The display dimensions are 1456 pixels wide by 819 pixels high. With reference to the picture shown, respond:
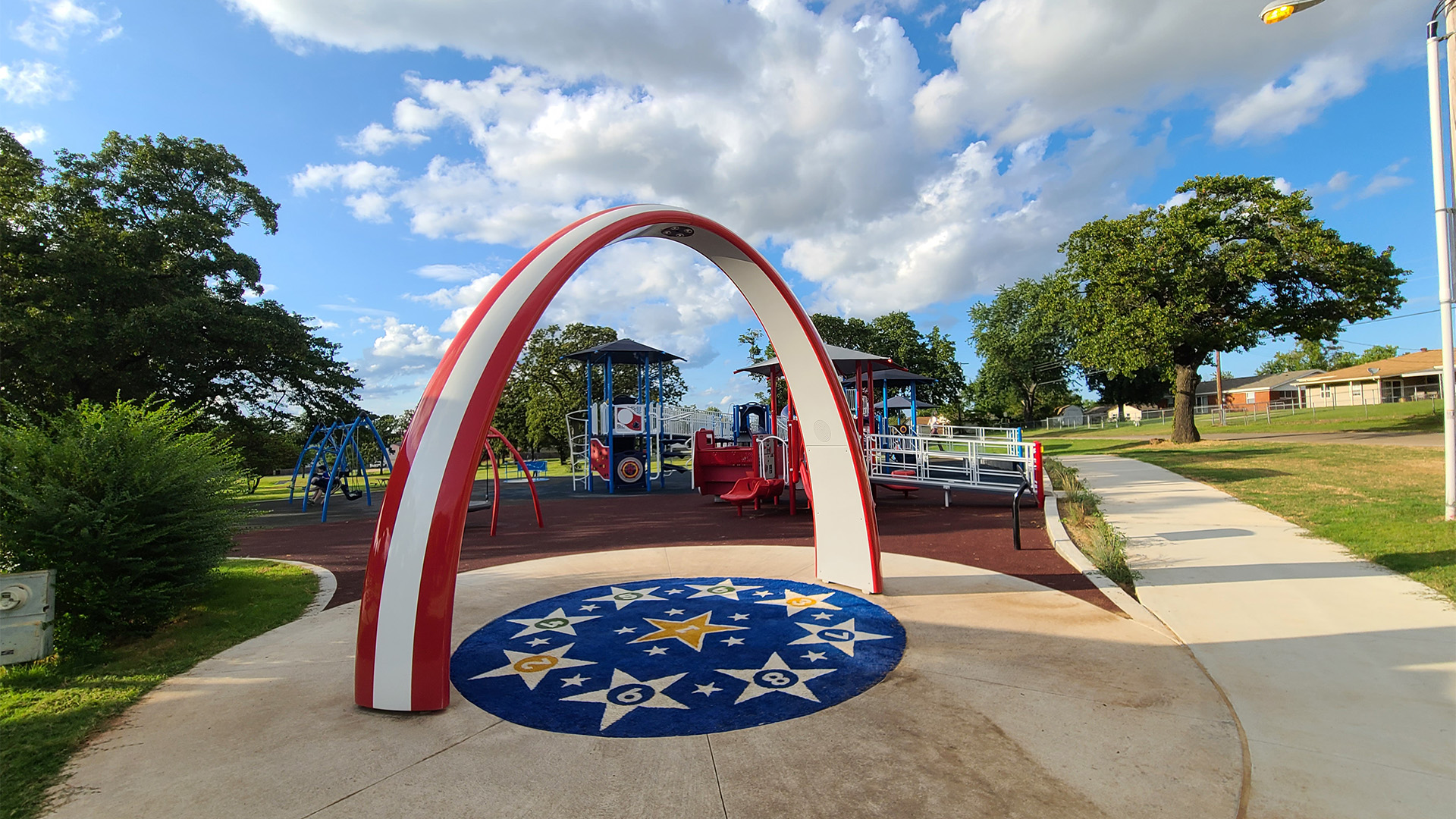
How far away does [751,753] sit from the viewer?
3.56m

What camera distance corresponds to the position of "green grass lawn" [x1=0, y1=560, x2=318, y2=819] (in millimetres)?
3631

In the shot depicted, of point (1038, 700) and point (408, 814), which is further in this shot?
point (1038, 700)

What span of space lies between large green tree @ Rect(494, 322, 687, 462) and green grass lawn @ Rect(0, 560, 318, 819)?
37.3 meters

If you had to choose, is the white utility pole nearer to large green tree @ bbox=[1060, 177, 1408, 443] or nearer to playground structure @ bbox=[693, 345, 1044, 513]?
playground structure @ bbox=[693, 345, 1044, 513]

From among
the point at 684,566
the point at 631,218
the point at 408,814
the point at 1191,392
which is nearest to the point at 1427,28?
the point at 631,218

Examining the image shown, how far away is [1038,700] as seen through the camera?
412 centimetres

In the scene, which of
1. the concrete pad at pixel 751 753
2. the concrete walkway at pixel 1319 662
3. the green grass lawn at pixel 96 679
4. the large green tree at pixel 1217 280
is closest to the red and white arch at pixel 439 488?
the concrete pad at pixel 751 753

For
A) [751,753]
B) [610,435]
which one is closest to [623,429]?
[610,435]

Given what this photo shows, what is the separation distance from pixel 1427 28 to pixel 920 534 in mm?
10618

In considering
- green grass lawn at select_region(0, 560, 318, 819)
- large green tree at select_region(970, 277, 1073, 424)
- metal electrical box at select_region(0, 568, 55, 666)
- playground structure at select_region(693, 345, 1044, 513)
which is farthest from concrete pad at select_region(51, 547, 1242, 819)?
large green tree at select_region(970, 277, 1073, 424)

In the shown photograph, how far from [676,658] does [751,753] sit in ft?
5.29

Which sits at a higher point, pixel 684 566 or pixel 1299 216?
pixel 1299 216

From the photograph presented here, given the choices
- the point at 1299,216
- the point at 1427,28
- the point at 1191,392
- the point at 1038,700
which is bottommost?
the point at 1038,700

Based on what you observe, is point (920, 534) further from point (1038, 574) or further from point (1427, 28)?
point (1427, 28)
